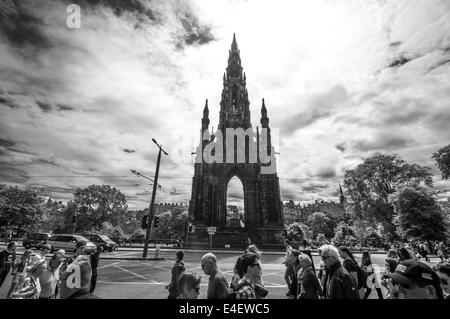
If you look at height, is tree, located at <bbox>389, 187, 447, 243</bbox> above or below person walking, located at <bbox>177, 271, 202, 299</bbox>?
above

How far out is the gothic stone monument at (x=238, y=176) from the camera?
3053 centimetres

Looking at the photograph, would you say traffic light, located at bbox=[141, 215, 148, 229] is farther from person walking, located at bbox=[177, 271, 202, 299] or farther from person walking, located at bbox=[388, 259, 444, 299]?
person walking, located at bbox=[388, 259, 444, 299]

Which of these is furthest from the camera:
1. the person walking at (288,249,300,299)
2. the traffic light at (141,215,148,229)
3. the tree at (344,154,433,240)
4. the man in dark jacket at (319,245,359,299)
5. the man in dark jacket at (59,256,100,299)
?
the tree at (344,154,433,240)

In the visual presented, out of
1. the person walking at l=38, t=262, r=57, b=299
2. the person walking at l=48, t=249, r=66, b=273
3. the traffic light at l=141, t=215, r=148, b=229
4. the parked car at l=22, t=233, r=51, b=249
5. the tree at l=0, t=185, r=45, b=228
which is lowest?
the parked car at l=22, t=233, r=51, b=249

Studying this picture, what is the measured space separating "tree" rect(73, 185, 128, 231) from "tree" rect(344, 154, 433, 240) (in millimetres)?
44035

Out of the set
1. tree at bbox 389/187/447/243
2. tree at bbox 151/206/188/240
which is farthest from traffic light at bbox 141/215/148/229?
tree at bbox 151/206/188/240

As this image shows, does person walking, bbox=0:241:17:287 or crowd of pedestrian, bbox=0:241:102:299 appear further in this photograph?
person walking, bbox=0:241:17:287

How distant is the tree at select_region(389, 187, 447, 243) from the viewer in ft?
69.2

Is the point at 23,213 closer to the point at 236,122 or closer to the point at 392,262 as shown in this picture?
the point at 236,122

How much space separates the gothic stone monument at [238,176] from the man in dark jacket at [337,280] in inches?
1083

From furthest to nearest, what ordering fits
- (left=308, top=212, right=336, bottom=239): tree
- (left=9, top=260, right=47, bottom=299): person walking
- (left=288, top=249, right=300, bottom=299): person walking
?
(left=308, top=212, right=336, bottom=239): tree < (left=288, top=249, right=300, bottom=299): person walking < (left=9, top=260, right=47, bottom=299): person walking

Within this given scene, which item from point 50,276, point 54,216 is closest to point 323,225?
point 50,276

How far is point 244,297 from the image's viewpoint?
101 inches
